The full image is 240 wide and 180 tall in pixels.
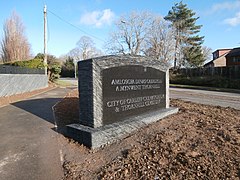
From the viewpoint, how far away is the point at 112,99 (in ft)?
16.8

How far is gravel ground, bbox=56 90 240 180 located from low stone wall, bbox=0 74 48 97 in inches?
371

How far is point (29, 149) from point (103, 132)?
1.70 m

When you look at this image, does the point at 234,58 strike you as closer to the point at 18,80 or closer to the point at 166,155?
the point at 18,80

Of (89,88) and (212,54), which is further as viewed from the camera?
(212,54)

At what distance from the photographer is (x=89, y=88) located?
15.5ft

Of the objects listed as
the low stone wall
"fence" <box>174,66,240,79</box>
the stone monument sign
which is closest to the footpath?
the stone monument sign

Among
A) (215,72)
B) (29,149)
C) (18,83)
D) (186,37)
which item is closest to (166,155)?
(29,149)

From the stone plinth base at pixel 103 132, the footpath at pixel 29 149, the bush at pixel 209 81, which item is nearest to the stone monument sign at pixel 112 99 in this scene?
the stone plinth base at pixel 103 132

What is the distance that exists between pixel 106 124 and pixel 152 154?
1538 millimetres

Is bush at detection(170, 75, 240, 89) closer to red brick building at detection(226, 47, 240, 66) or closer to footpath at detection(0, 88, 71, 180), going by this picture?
red brick building at detection(226, 47, 240, 66)

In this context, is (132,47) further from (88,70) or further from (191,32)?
(88,70)

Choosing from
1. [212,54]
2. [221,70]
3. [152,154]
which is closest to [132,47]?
[221,70]

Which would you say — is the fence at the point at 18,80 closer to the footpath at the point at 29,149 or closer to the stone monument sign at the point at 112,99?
the footpath at the point at 29,149

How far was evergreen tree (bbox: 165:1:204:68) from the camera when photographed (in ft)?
149
